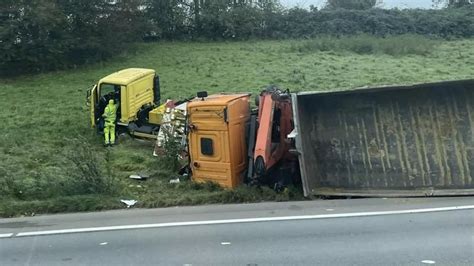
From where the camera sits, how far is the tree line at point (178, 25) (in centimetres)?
2867

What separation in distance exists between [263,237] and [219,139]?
145 inches

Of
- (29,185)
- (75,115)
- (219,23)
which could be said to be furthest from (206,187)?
(219,23)

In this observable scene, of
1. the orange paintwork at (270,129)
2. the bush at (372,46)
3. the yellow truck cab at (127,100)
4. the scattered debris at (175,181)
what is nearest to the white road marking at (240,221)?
the orange paintwork at (270,129)

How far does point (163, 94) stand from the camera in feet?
72.0

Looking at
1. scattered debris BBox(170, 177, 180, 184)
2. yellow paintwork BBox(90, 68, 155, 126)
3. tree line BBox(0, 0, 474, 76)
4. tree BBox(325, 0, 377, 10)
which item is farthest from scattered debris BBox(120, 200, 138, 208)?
tree BBox(325, 0, 377, 10)

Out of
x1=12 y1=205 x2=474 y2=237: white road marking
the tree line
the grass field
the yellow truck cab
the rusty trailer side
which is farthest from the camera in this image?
the tree line

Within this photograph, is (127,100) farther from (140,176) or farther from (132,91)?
(140,176)

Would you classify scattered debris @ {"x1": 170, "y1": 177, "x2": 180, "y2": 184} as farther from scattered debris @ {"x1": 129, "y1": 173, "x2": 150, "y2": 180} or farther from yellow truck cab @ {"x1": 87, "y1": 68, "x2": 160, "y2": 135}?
yellow truck cab @ {"x1": 87, "y1": 68, "x2": 160, "y2": 135}

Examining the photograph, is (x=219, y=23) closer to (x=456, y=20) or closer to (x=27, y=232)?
(x=456, y=20)

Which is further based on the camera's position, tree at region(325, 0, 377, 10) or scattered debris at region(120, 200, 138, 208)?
tree at region(325, 0, 377, 10)

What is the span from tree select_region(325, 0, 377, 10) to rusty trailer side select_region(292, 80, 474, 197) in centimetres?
3740

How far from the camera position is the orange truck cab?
450 inches

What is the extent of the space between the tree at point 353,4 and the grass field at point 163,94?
496 inches

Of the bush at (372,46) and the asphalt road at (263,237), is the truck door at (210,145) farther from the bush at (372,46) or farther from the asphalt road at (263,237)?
the bush at (372,46)
